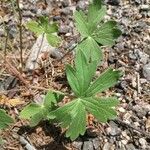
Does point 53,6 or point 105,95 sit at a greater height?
point 53,6

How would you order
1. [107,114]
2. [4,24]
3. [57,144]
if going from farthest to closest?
[4,24], [57,144], [107,114]

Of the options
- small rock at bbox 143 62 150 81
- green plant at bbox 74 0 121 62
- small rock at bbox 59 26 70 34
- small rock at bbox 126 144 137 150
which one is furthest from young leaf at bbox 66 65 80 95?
small rock at bbox 59 26 70 34

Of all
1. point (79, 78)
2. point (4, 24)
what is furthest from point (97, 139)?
point (4, 24)

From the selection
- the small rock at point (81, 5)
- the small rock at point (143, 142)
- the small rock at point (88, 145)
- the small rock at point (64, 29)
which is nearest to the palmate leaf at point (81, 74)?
the small rock at point (88, 145)

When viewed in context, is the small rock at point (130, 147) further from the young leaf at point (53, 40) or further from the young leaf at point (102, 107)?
the young leaf at point (53, 40)

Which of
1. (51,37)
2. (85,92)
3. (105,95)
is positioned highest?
(51,37)

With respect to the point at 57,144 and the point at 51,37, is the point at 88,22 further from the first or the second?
the point at 57,144

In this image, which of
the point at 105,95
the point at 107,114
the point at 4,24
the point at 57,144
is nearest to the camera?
the point at 107,114

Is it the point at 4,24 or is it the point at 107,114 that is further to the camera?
the point at 4,24
